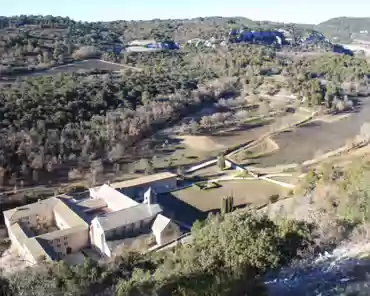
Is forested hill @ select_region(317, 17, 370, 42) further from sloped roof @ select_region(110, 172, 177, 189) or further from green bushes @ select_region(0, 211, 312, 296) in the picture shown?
green bushes @ select_region(0, 211, 312, 296)

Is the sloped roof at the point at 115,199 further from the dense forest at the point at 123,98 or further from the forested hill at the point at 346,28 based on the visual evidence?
the forested hill at the point at 346,28

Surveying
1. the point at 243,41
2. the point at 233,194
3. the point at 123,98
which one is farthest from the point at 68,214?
the point at 243,41

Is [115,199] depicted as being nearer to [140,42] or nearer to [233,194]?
[233,194]

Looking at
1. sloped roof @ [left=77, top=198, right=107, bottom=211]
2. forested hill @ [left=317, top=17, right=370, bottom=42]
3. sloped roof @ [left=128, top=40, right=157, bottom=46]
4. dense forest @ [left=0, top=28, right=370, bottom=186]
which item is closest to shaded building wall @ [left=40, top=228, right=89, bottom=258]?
sloped roof @ [left=77, top=198, right=107, bottom=211]

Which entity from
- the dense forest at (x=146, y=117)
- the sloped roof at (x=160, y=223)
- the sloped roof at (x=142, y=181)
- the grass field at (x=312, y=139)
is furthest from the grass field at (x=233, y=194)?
the grass field at (x=312, y=139)

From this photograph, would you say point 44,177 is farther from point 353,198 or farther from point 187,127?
point 353,198

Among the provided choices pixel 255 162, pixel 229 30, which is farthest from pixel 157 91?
pixel 229 30
